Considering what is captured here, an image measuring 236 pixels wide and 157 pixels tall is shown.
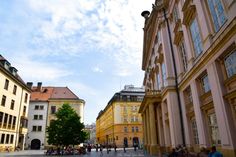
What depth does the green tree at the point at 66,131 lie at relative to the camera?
33.9 m

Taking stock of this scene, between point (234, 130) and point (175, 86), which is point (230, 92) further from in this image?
point (175, 86)

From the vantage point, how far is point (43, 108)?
2063 inches

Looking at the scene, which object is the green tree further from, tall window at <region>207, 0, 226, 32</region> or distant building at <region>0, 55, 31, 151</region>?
Result: tall window at <region>207, 0, 226, 32</region>

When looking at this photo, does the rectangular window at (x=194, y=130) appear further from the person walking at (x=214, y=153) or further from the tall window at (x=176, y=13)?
the tall window at (x=176, y=13)

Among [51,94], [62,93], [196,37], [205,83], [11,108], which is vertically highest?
[62,93]

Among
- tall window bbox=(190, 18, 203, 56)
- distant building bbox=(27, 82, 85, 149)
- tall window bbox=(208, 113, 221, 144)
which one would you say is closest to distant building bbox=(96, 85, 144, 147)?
distant building bbox=(27, 82, 85, 149)

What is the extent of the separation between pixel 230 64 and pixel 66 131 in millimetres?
28577

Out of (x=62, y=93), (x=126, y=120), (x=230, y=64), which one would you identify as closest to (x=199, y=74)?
(x=230, y=64)

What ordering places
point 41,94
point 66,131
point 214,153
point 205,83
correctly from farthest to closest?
point 41,94 → point 66,131 → point 205,83 → point 214,153

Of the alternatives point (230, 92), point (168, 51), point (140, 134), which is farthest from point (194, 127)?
point (140, 134)

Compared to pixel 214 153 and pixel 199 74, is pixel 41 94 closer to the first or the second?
pixel 199 74

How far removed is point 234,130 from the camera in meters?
10.9

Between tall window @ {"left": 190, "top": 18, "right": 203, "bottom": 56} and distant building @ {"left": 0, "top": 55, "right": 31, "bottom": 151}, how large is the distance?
31.2 metres

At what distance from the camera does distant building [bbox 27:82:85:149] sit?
4969cm
